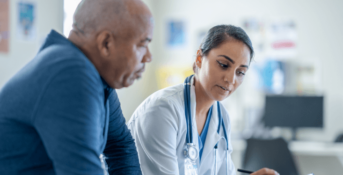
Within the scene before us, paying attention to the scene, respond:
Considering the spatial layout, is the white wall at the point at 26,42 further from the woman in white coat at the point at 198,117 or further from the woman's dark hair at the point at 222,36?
the woman's dark hair at the point at 222,36

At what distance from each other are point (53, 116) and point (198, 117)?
88 centimetres

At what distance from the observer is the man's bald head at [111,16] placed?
0.60 metres

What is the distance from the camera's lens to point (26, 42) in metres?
1.50

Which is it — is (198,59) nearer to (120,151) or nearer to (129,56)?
(120,151)

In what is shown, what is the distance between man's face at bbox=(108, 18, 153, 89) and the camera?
0.61 metres

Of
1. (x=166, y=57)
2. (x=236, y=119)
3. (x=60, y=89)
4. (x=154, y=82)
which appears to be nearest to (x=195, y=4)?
(x=166, y=57)

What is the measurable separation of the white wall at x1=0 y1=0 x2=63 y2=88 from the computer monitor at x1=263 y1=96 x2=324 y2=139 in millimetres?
2247

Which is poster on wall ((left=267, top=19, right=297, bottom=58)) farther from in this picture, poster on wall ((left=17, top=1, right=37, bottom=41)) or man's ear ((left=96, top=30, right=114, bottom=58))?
man's ear ((left=96, top=30, right=114, bottom=58))

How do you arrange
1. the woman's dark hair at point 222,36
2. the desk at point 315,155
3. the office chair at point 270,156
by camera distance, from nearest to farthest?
the woman's dark hair at point 222,36, the office chair at point 270,156, the desk at point 315,155

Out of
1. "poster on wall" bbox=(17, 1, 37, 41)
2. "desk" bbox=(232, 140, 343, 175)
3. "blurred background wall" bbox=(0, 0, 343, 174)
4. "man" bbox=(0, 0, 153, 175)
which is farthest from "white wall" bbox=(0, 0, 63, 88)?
"desk" bbox=(232, 140, 343, 175)

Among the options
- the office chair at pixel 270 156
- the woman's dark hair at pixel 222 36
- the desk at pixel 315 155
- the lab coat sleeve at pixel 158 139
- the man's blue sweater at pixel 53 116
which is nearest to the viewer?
the man's blue sweater at pixel 53 116

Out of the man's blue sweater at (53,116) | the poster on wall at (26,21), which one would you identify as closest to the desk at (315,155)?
the poster on wall at (26,21)

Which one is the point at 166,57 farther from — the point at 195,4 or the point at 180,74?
the point at 195,4

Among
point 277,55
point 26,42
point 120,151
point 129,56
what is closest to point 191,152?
point 120,151
